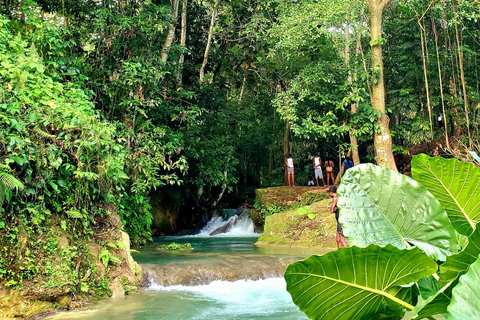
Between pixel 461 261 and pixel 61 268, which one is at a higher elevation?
pixel 461 261

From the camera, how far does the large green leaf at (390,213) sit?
942mm

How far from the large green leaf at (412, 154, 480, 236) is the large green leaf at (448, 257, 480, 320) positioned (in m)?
0.33

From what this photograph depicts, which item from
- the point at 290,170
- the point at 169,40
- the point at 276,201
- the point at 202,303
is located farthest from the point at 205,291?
the point at 290,170

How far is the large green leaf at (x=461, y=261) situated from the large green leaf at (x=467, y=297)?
0.26 feet

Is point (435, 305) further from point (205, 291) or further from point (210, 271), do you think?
point (210, 271)

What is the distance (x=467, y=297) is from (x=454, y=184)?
373mm

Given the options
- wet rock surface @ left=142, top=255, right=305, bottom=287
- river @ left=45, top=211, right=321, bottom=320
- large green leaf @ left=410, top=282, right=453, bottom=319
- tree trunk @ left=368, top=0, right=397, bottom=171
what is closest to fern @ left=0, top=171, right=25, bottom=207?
river @ left=45, top=211, right=321, bottom=320

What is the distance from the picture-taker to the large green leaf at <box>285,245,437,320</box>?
0.82 m

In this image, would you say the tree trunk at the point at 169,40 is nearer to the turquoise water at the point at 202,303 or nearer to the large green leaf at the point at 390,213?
the turquoise water at the point at 202,303

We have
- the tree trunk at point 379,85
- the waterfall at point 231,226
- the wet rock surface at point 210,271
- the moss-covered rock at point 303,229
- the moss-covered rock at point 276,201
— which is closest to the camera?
the wet rock surface at point 210,271

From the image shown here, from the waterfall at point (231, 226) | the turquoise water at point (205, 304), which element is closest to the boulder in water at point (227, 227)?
the waterfall at point (231, 226)

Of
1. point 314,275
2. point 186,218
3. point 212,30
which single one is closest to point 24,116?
point 314,275

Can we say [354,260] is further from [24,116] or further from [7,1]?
[7,1]

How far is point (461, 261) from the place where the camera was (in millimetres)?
774
